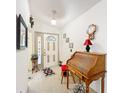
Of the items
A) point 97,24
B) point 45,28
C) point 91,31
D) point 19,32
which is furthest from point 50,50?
point 19,32

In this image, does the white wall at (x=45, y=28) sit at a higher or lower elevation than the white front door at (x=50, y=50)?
higher

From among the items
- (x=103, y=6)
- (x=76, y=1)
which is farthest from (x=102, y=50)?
(x=76, y=1)

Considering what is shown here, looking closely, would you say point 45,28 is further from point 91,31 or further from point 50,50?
point 91,31

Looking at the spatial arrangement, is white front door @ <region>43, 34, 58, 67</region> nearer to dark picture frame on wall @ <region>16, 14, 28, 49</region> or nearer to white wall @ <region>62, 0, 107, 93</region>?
white wall @ <region>62, 0, 107, 93</region>

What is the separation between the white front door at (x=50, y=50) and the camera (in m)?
6.28

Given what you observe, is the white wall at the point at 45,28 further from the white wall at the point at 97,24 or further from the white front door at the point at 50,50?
the white wall at the point at 97,24

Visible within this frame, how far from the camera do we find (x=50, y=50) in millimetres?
6445

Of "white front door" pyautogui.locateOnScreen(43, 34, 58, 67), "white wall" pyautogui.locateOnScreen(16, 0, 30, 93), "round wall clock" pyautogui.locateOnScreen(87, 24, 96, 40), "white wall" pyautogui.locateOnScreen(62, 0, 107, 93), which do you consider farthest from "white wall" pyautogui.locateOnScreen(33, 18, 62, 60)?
"white wall" pyautogui.locateOnScreen(16, 0, 30, 93)

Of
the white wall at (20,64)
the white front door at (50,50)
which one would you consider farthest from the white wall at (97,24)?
the white front door at (50,50)

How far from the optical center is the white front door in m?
6.28
